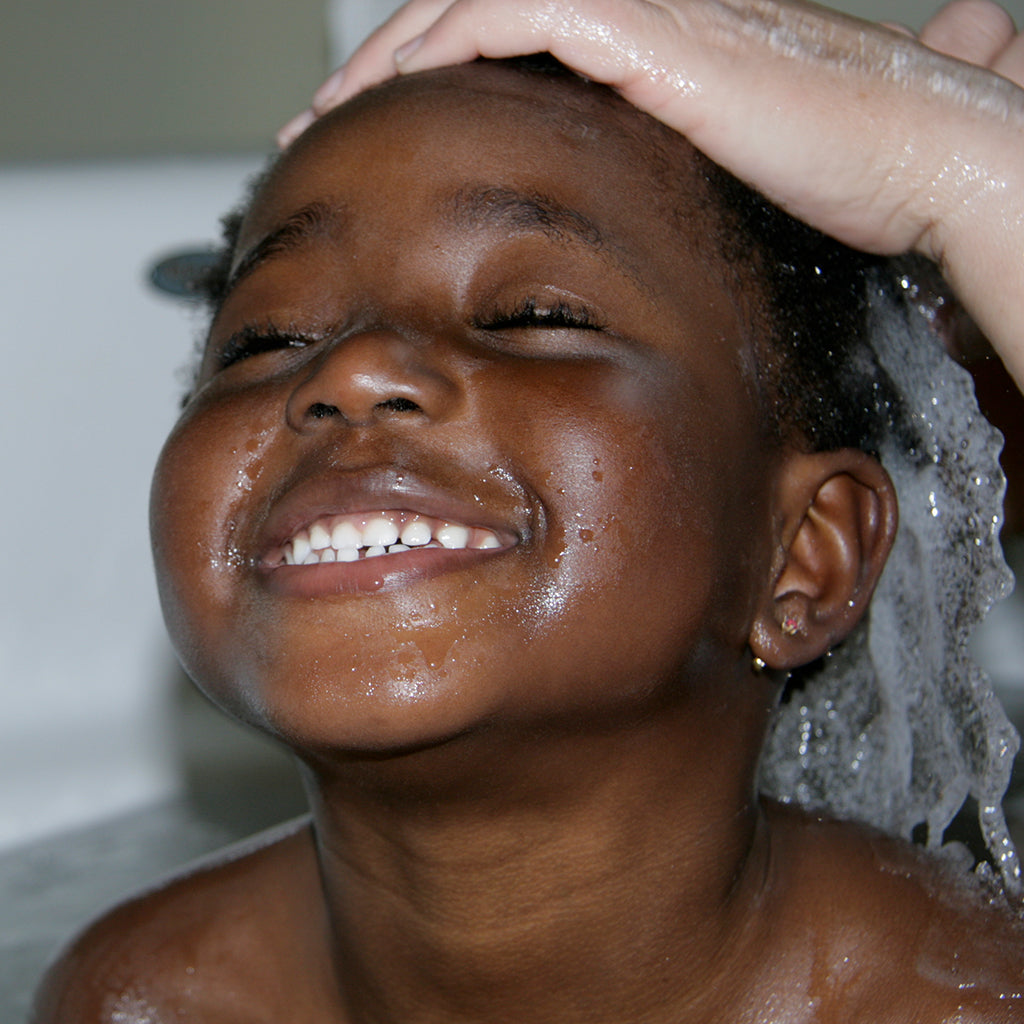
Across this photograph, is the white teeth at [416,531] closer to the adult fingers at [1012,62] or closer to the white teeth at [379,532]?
the white teeth at [379,532]

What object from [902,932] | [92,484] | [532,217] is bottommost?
[92,484]

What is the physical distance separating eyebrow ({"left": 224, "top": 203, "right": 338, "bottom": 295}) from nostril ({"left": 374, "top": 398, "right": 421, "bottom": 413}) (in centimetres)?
15

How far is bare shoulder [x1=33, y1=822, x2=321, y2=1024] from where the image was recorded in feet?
3.34

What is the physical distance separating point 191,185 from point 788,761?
102 cm

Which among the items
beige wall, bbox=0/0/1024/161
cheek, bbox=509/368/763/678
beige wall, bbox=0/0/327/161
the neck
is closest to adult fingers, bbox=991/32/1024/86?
cheek, bbox=509/368/763/678

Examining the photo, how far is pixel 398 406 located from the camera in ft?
2.40

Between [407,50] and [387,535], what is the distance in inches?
13.4

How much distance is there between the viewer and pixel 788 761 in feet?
3.81

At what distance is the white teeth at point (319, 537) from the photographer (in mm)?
748

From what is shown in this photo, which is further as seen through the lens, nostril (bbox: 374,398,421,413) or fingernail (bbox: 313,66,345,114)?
fingernail (bbox: 313,66,345,114)

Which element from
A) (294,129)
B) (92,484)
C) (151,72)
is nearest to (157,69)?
(151,72)

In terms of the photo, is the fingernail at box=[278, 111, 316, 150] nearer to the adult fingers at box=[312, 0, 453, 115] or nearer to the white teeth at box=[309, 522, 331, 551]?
the adult fingers at box=[312, 0, 453, 115]

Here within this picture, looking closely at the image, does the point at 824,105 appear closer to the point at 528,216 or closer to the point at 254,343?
the point at 528,216

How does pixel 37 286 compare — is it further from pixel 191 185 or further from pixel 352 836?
pixel 352 836
